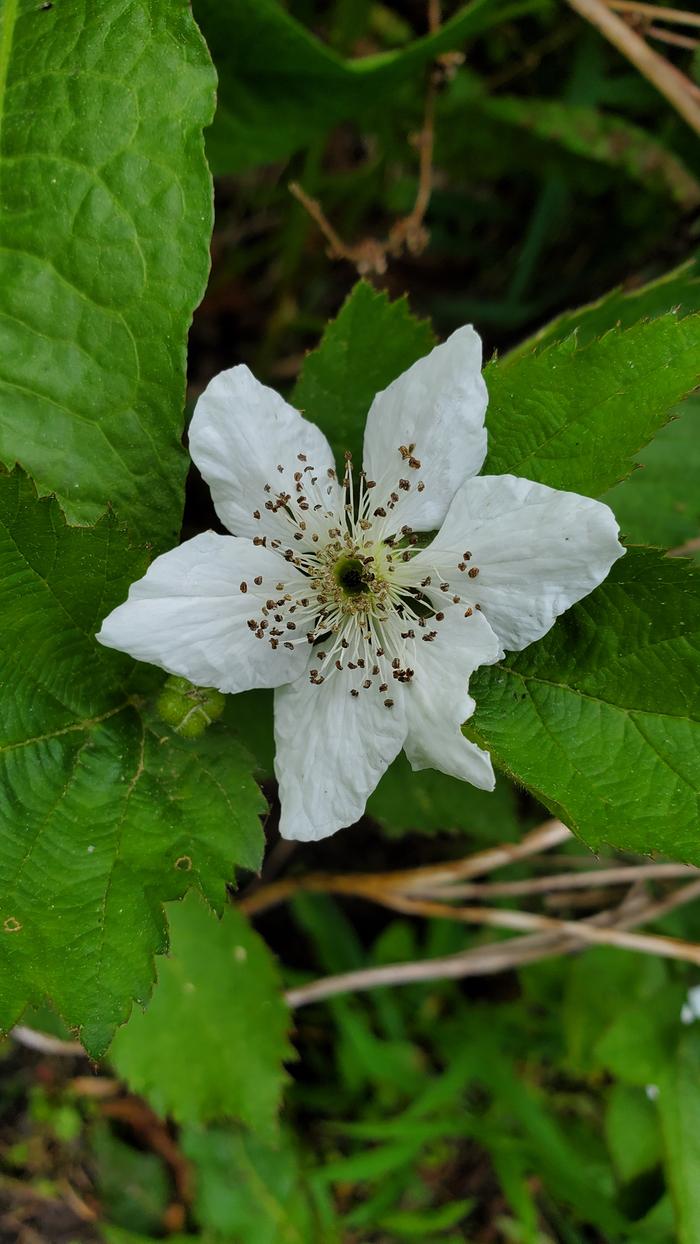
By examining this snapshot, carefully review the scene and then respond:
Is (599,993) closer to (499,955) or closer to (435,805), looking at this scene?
(499,955)

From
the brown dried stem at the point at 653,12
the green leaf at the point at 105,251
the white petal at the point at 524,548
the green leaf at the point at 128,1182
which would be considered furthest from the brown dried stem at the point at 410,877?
the brown dried stem at the point at 653,12

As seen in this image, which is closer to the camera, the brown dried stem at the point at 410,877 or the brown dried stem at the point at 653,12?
the brown dried stem at the point at 653,12

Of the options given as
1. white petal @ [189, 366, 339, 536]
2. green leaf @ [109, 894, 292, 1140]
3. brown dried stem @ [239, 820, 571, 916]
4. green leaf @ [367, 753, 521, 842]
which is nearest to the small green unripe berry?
white petal @ [189, 366, 339, 536]

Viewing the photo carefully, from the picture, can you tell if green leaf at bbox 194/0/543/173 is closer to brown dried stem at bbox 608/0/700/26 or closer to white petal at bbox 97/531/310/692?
brown dried stem at bbox 608/0/700/26

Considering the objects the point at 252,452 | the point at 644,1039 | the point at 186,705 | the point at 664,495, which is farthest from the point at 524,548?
the point at 644,1039

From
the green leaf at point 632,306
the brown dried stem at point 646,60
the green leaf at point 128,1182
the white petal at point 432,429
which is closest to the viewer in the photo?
the white petal at point 432,429

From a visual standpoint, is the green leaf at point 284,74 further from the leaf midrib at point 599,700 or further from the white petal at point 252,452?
the leaf midrib at point 599,700
